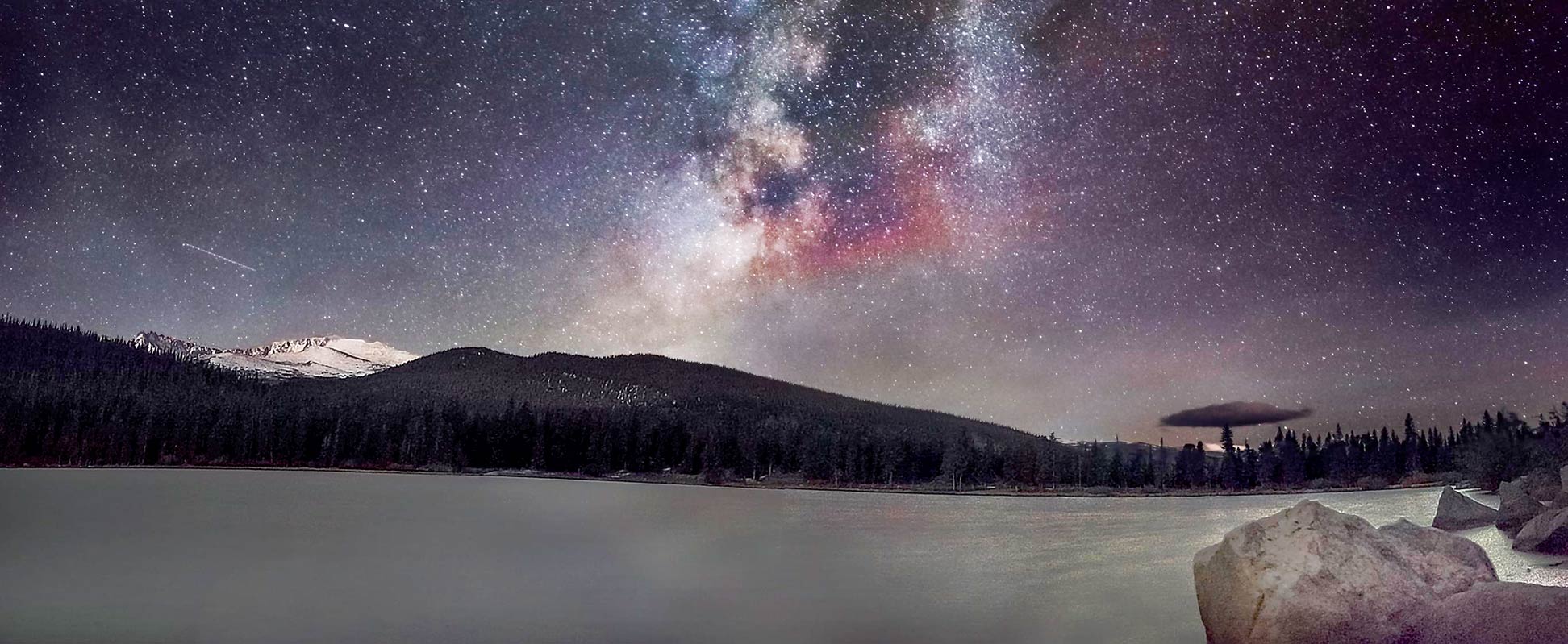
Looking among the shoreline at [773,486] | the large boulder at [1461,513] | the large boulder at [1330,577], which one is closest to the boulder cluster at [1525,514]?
the large boulder at [1461,513]

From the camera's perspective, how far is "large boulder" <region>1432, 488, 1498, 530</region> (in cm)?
2070

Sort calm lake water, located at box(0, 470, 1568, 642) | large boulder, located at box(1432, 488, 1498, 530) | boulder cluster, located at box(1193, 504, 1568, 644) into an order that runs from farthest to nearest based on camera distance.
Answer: large boulder, located at box(1432, 488, 1498, 530), calm lake water, located at box(0, 470, 1568, 642), boulder cluster, located at box(1193, 504, 1568, 644)

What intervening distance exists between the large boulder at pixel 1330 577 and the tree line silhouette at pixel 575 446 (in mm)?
76331

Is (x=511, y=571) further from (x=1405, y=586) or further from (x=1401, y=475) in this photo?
(x=1401, y=475)

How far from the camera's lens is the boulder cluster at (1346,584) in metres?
7.95

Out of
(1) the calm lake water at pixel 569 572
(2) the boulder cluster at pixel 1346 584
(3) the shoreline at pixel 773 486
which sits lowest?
(3) the shoreline at pixel 773 486

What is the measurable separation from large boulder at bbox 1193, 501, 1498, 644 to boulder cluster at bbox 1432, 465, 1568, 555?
8.15 meters

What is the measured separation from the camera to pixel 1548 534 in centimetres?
1453

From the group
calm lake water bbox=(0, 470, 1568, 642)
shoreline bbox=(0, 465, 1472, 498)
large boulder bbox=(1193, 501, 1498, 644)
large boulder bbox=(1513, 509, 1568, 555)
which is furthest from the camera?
shoreline bbox=(0, 465, 1472, 498)

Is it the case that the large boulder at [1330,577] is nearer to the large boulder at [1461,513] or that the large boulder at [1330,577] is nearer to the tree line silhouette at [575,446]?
the large boulder at [1461,513]

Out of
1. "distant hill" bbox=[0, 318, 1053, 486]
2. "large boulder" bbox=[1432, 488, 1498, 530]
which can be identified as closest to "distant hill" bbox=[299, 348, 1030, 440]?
"distant hill" bbox=[0, 318, 1053, 486]

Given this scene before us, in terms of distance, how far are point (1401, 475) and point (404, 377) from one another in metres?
143

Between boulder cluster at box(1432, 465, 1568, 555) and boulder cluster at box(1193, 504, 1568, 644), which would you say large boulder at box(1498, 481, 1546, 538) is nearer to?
boulder cluster at box(1432, 465, 1568, 555)

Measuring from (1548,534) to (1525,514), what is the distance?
5.31 m
